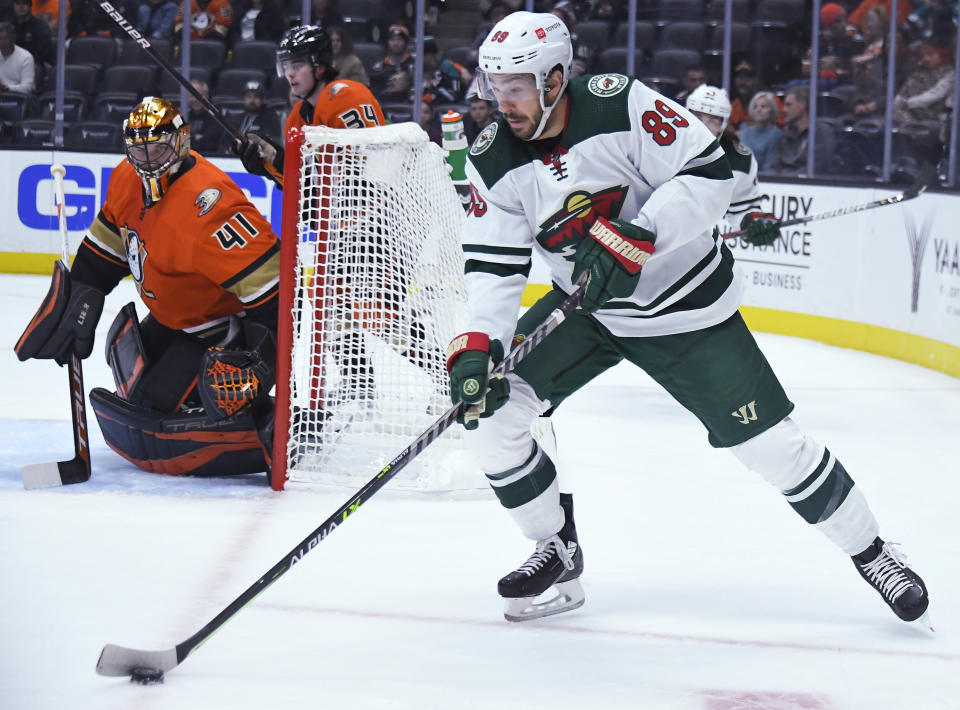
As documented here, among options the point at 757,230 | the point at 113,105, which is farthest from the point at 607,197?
the point at 113,105

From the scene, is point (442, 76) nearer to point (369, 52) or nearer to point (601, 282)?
point (369, 52)

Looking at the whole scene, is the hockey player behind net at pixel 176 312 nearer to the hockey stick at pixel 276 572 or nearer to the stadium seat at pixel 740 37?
the hockey stick at pixel 276 572

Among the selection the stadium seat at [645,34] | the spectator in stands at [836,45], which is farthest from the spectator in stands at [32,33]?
the spectator in stands at [836,45]

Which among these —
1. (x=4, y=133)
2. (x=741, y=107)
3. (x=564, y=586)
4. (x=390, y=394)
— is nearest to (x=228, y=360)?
(x=390, y=394)

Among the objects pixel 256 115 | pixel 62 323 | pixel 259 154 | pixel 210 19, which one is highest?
pixel 210 19

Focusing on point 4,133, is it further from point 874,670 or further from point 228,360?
point 874,670

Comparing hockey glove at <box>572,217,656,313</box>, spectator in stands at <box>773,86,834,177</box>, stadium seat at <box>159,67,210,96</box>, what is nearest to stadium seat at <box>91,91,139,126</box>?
stadium seat at <box>159,67,210,96</box>

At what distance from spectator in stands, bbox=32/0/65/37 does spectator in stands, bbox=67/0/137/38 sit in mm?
50

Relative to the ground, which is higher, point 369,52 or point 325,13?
point 325,13

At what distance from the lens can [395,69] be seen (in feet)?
25.0

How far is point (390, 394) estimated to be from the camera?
3.44 meters

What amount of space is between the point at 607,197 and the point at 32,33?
21.4 ft

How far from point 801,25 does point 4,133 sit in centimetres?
450

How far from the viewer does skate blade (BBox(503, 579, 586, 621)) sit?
242cm
